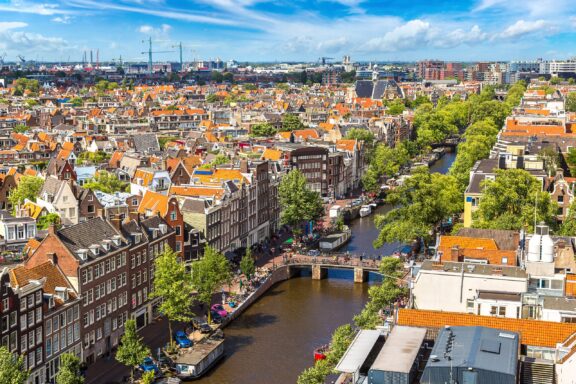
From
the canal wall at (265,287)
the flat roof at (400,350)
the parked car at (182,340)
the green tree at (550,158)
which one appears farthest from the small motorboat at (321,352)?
the green tree at (550,158)

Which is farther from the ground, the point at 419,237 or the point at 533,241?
the point at 533,241

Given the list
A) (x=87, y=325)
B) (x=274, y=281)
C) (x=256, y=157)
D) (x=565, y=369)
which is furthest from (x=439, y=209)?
(x=565, y=369)

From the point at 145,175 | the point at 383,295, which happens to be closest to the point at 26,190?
the point at 145,175

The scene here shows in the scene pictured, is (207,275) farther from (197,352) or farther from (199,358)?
(199,358)

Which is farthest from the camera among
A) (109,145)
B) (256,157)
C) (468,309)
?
(109,145)

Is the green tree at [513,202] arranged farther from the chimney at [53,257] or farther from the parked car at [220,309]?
the chimney at [53,257]

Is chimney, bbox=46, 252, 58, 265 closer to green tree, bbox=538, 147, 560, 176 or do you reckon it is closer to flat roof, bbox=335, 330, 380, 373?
flat roof, bbox=335, 330, 380, 373

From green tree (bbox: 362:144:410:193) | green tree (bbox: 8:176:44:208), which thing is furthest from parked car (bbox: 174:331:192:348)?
green tree (bbox: 362:144:410:193)

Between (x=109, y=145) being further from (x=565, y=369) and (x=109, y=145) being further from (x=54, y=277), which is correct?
(x=565, y=369)
